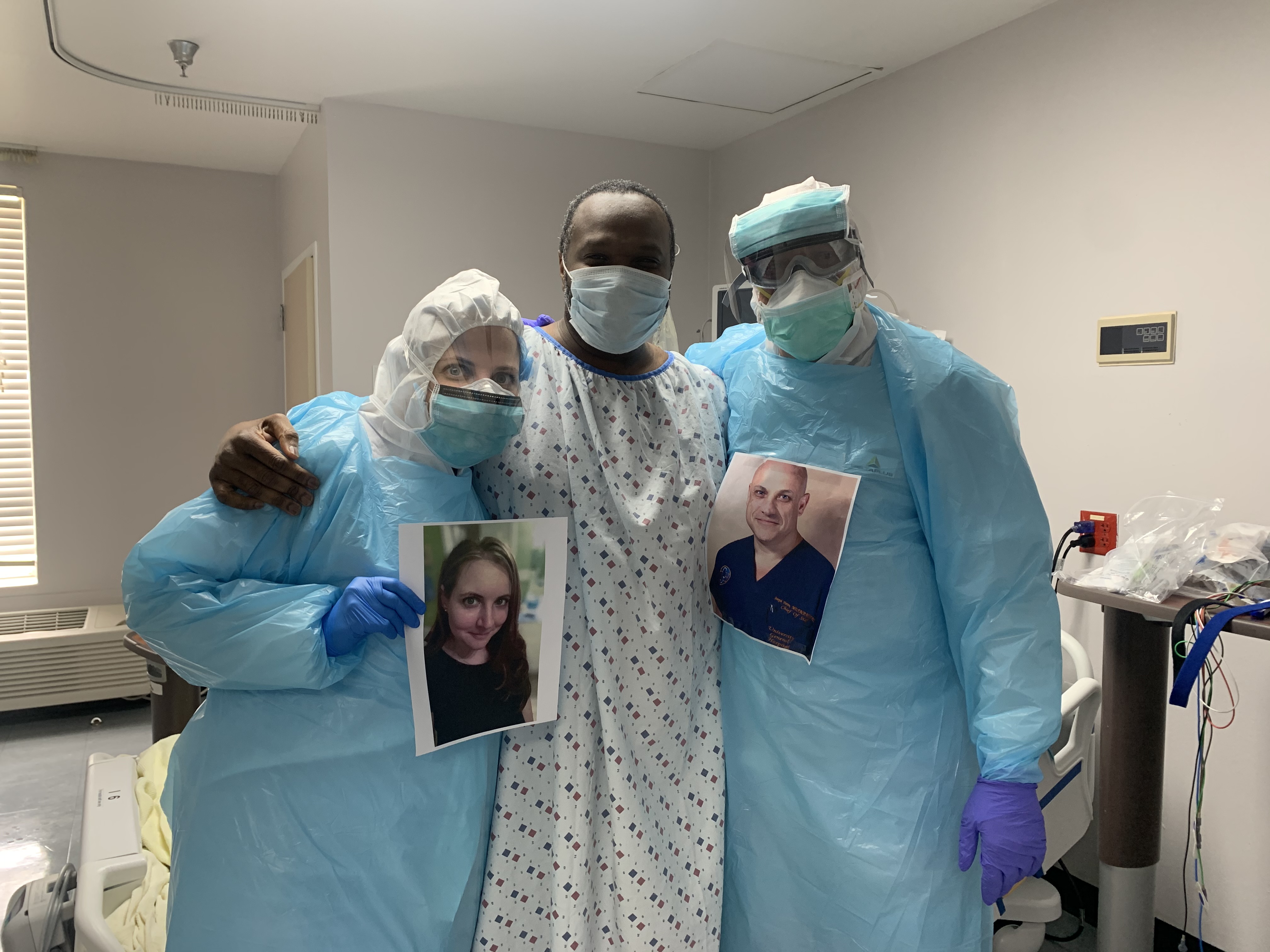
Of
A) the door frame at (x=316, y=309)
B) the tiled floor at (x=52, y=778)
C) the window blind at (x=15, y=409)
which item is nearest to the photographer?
the tiled floor at (x=52, y=778)

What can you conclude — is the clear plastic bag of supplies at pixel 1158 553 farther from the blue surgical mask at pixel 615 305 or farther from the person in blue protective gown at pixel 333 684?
the person in blue protective gown at pixel 333 684

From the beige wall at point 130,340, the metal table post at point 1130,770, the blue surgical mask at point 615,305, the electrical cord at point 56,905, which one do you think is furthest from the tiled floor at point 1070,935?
the beige wall at point 130,340

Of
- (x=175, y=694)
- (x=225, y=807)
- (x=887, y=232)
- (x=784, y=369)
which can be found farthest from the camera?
(x=887, y=232)

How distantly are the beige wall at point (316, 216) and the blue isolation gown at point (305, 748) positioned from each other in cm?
253

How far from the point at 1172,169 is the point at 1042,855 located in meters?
1.77

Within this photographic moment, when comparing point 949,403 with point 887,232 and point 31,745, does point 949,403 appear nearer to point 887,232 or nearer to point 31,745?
point 887,232

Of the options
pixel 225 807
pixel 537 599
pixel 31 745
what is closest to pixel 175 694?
pixel 31 745

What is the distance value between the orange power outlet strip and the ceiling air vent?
1574 millimetres

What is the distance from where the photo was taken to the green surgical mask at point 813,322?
1190 millimetres

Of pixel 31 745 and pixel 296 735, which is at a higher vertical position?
pixel 296 735

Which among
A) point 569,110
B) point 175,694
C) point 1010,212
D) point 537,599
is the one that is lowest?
point 175,694

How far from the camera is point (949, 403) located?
1.17 meters

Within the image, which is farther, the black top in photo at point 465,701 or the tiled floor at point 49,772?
the tiled floor at point 49,772

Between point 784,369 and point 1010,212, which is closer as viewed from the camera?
point 784,369
